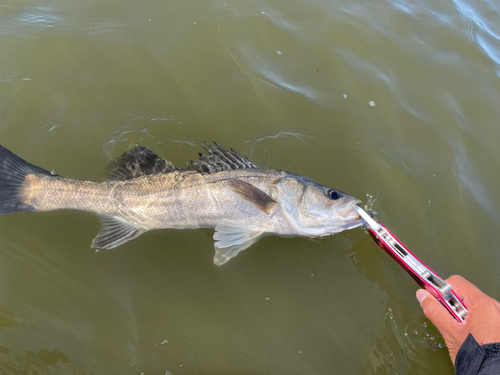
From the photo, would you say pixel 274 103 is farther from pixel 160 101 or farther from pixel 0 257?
pixel 0 257

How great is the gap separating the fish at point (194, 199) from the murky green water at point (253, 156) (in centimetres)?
28

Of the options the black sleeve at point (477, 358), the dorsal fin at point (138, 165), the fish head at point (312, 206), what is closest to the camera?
the black sleeve at point (477, 358)

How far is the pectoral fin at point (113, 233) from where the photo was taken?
303cm

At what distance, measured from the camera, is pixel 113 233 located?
3062 mm

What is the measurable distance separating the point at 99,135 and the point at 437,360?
4.39m

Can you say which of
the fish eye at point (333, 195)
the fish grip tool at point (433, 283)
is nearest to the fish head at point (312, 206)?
the fish eye at point (333, 195)

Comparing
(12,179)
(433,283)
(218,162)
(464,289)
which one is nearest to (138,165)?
(218,162)

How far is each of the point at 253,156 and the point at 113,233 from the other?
1.82m

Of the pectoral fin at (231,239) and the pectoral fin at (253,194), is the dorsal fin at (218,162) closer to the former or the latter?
the pectoral fin at (253,194)

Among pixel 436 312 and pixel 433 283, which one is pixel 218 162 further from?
pixel 436 312

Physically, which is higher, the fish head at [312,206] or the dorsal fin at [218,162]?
the fish head at [312,206]

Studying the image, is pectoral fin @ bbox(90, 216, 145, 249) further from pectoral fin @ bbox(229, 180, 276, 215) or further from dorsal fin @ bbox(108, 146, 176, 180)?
pectoral fin @ bbox(229, 180, 276, 215)

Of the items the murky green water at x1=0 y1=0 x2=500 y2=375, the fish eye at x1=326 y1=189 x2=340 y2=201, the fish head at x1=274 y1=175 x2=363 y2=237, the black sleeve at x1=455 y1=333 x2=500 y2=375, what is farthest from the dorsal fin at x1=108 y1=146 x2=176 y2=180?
the black sleeve at x1=455 y1=333 x2=500 y2=375

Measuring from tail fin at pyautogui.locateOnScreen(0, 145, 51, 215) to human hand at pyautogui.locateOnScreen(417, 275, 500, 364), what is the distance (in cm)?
368
